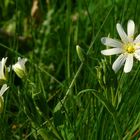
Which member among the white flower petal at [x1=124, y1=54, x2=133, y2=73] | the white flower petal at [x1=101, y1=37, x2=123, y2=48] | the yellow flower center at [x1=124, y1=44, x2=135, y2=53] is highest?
the white flower petal at [x1=101, y1=37, x2=123, y2=48]

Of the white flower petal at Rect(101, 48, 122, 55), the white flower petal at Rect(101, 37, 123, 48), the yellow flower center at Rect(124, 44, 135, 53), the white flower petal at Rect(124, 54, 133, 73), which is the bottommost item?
the white flower petal at Rect(124, 54, 133, 73)

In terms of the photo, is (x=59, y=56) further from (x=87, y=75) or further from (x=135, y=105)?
(x=135, y=105)

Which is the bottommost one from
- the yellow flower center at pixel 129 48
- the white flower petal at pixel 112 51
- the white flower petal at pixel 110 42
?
the yellow flower center at pixel 129 48

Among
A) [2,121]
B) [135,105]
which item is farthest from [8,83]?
[135,105]

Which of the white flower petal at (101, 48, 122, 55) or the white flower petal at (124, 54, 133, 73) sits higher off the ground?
the white flower petal at (101, 48, 122, 55)

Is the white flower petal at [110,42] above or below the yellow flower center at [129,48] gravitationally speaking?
above

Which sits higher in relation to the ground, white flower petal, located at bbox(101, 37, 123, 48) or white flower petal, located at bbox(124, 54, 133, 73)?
white flower petal, located at bbox(101, 37, 123, 48)
